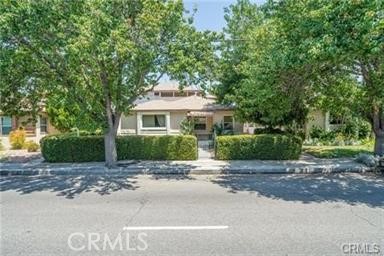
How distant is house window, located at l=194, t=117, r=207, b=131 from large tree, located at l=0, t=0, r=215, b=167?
55.7 ft

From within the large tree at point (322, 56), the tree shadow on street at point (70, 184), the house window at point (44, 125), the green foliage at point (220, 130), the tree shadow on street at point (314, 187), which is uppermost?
the large tree at point (322, 56)

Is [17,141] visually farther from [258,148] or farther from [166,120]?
[258,148]

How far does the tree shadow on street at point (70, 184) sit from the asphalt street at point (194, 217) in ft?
0.11

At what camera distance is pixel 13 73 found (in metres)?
12.4

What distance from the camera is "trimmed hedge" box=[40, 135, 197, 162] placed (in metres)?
15.5

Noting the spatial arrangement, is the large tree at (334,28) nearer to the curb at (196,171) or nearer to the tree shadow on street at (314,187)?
the curb at (196,171)

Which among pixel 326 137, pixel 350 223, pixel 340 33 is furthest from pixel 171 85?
pixel 350 223

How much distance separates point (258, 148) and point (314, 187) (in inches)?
217

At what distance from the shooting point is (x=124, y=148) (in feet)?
52.2

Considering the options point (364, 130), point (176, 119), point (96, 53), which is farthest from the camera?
point (176, 119)

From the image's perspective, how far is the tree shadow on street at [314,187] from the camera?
8.69 m

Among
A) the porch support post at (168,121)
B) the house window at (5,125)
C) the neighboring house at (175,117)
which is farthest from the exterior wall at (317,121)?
the house window at (5,125)

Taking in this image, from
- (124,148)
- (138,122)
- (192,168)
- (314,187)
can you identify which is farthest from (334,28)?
(138,122)

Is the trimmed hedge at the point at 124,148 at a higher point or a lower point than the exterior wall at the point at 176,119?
lower
